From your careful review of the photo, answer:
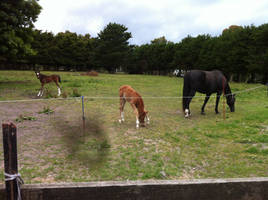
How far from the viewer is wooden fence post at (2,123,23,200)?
2534mm

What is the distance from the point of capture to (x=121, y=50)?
56500mm

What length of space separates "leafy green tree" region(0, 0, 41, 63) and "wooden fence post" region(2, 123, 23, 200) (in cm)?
1625

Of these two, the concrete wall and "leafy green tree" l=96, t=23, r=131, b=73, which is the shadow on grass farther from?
"leafy green tree" l=96, t=23, r=131, b=73

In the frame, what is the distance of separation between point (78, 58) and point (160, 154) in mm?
56827

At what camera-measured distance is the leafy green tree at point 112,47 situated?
55188mm

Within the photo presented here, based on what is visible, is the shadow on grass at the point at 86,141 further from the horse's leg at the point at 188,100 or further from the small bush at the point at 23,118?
the horse's leg at the point at 188,100

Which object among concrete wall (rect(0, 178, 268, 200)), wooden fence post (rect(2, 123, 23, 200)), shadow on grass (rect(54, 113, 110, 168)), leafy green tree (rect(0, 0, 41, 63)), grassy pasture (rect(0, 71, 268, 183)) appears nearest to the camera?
wooden fence post (rect(2, 123, 23, 200))

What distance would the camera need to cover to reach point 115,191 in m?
2.78

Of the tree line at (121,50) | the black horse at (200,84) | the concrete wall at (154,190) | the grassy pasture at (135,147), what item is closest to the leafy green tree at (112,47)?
the tree line at (121,50)

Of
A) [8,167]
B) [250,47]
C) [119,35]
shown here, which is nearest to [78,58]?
[119,35]

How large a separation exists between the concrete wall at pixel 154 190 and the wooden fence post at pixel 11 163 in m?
0.10

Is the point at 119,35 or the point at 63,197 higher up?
the point at 119,35

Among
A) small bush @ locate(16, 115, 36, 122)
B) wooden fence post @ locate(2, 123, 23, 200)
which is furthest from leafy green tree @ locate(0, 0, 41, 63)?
wooden fence post @ locate(2, 123, 23, 200)

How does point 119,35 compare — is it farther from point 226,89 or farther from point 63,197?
point 63,197
